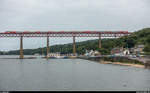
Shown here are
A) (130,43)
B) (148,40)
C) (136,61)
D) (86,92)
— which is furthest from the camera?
(130,43)

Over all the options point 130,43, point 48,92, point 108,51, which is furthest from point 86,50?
point 48,92

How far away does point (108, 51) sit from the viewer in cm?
13312

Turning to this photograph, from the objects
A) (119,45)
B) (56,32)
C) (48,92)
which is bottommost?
(48,92)

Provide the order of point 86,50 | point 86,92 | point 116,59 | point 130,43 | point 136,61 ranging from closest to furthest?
1. point 86,92
2. point 136,61
3. point 116,59
4. point 130,43
5. point 86,50

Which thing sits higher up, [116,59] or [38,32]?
[38,32]

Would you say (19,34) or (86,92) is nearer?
(86,92)

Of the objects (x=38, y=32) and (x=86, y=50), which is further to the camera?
(x=86, y=50)

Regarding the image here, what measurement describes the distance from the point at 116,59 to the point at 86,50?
256 ft

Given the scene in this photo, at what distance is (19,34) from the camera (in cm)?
13012

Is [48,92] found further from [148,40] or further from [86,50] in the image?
[86,50]

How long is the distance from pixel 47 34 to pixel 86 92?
107799 mm

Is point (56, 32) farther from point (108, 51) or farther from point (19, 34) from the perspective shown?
point (108, 51)

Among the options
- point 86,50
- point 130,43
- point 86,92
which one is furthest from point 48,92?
point 86,50

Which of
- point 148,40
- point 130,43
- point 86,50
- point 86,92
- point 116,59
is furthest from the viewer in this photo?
point 86,50
